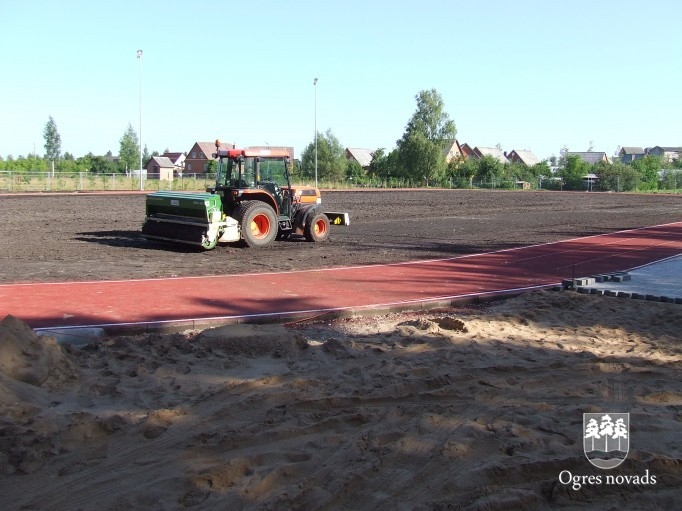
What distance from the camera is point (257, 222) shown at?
18469 millimetres

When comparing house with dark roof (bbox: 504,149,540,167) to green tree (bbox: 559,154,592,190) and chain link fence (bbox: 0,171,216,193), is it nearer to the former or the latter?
green tree (bbox: 559,154,592,190)

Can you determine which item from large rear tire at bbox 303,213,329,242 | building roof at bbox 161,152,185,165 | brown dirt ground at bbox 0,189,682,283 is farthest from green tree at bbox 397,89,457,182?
large rear tire at bbox 303,213,329,242

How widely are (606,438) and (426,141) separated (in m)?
86.1

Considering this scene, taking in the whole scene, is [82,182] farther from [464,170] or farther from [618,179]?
[618,179]

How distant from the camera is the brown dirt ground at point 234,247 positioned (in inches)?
576

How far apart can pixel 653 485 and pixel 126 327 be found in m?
6.64

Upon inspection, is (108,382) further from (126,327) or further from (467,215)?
(467,215)

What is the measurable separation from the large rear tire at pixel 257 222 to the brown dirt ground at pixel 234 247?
0.36 m

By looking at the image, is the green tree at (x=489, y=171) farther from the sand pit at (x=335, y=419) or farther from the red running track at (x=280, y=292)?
the sand pit at (x=335, y=419)

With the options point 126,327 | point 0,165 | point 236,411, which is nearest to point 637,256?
point 126,327

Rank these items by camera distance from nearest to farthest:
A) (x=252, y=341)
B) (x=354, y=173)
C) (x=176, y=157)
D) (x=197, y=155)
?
(x=252, y=341)
(x=354, y=173)
(x=197, y=155)
(x=176, y=157)

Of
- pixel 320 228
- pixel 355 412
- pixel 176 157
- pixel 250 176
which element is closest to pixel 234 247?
pixel 250 176

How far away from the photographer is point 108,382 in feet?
21.1

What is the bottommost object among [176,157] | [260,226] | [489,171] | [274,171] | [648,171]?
[260,226]
